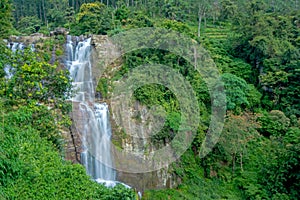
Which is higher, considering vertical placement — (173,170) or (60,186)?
(60,186)

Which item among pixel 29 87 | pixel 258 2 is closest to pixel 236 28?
pixel 258 2

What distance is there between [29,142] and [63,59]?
9943mm

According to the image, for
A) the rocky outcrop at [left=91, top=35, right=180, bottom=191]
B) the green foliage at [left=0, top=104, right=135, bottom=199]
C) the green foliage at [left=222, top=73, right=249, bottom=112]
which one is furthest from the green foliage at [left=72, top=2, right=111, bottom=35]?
the green foliage at [left=0, top=104, right=135, bottom=199]

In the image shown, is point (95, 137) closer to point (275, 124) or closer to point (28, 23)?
point (275, 124)

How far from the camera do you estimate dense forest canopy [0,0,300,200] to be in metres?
6.81

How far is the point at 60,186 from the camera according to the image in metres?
6.52

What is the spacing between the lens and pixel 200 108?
629 inches

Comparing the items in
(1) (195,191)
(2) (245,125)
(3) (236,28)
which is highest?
(3) (236,28)

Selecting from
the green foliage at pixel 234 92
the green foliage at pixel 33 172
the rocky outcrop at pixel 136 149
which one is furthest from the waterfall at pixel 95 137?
the green foliage at pixel 234 92

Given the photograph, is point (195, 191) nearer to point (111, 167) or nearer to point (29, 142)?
point (111, 167)

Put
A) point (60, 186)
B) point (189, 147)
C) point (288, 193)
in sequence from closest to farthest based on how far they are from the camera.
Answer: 1. point (60, 186)
2. point (288, 193)
3. point (189, 147)

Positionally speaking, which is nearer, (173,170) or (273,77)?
(173,170)

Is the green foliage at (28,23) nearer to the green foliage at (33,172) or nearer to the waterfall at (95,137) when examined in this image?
the waterfall at (95,137)

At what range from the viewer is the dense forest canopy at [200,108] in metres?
6.81
